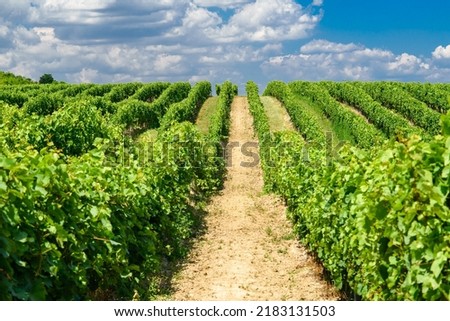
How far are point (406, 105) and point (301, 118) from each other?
41.0 feet

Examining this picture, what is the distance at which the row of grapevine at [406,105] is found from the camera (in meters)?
45.5

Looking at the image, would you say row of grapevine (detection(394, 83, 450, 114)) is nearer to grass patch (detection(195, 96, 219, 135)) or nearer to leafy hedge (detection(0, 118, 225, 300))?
grass patch (detection(195, 96, 219, 135))

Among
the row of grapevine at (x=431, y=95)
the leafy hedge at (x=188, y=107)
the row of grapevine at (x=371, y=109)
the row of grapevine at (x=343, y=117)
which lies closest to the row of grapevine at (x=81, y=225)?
the leafy hedge at (x=188, y=107)

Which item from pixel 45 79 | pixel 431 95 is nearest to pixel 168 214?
pixel 431 95

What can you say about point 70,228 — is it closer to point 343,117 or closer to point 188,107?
point 343,117

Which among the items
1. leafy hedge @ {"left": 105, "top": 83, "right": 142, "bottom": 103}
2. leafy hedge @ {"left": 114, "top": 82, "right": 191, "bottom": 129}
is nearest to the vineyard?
leafy hedge @ {"left": 114, "top": 82, "right": 191, "bottom": 129}

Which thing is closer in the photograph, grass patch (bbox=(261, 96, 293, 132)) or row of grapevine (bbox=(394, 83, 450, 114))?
grass patch (bbox=(261, 96, 293, 132))

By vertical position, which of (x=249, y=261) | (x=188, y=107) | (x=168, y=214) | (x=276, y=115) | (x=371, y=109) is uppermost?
(x=188, y=107)

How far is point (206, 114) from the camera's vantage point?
167 feet

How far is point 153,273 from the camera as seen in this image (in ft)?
44.7

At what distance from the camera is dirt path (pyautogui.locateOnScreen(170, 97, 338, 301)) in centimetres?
1295

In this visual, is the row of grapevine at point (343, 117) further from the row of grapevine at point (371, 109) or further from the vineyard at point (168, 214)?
the vineyard at point (168, 214)

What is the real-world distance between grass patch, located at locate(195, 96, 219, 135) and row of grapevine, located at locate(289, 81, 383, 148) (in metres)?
8.79
